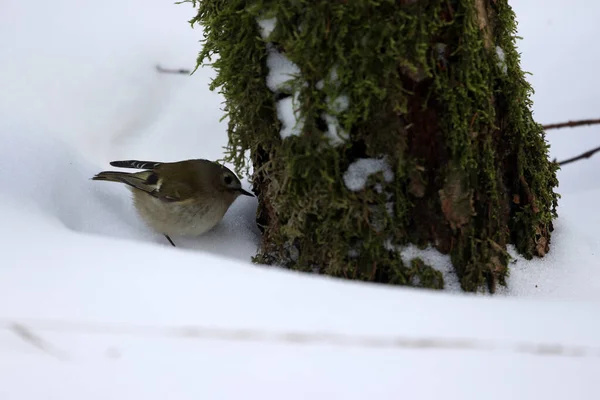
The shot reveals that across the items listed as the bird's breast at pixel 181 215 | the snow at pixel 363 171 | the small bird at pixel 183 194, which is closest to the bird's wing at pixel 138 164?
the small bird at pixel 183 194

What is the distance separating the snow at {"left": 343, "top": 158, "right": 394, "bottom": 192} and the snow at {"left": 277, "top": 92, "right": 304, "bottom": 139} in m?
0.26

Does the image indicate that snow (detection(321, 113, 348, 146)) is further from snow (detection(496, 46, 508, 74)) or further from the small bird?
the small bird

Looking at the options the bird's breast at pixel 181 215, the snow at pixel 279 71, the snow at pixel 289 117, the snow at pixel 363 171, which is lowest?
the bird's breast at pixel 181 215

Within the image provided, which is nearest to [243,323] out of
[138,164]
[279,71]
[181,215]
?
[279,71]

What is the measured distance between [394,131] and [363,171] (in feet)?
0.74

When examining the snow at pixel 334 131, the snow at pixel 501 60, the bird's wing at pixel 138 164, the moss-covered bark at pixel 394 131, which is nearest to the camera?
the moss-covered bark at pixel 394 131

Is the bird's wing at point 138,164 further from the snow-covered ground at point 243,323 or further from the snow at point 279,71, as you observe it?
the snow at point 279,71

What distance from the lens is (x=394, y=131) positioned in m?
A: 2.47

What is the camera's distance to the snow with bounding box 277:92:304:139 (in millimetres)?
2590

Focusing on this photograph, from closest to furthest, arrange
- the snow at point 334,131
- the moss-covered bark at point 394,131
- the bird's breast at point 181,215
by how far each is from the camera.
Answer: the moss-covered bark at point 394,131, the snow at point 334,131, the bird's breast at point 181,215

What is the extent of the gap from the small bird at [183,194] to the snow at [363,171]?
1055 millimetres

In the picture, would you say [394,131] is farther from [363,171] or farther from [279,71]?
[279,71]

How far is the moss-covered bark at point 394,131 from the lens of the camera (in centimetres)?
240

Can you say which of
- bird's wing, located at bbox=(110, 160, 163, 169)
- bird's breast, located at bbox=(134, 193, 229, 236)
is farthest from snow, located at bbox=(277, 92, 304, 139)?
bird's wing, located at bbox=(110, 160, 163, 169)
